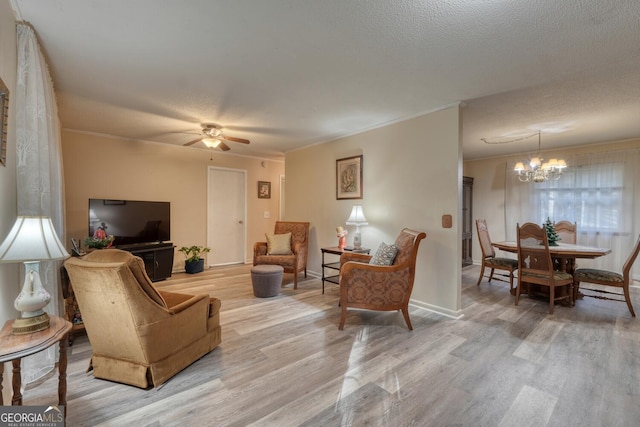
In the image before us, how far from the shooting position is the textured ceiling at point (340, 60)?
5.61ft

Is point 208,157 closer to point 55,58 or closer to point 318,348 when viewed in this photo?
point 55,58

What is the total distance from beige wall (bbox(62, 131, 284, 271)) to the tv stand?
0.48 m

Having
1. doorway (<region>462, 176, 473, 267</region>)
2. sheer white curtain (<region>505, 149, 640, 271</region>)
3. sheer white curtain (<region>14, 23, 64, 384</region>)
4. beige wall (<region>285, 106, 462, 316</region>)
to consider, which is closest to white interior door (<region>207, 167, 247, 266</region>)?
beige wall (<region>285, 106, 462, 316</region>)

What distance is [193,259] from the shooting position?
5.17 metres

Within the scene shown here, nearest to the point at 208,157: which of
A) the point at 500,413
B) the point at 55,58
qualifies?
the point at 55,58

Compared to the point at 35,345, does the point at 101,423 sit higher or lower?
lower

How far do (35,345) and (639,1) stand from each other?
3.55m

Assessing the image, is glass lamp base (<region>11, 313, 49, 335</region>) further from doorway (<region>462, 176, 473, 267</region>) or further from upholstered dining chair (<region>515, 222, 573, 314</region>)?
doorway (<region>462, 176, 473, 267</region>)

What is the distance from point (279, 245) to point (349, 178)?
1.60 metres

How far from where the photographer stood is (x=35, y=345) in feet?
4.00

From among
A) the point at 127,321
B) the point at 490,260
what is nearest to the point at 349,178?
the point at 490,260

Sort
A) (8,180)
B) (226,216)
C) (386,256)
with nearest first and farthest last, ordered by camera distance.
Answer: (8,180) → (386,256) → (226,216)

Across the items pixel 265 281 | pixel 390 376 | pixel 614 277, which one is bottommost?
pixel 390 376

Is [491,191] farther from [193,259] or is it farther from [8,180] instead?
[8,180]
